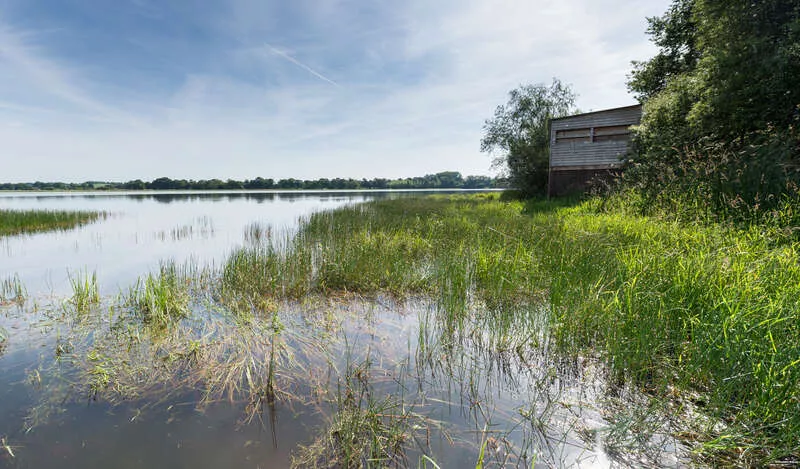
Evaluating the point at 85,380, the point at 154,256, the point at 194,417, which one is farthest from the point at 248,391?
the point at 154,256

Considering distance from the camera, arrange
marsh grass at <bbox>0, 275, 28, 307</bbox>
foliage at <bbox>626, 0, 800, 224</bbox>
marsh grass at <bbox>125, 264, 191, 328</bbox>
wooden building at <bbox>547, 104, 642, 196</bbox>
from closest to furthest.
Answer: marsh grass at <bbox>125, 264, 191, 328</bbox> → marsh grass at <bbox>0, 275, 28, 307</bbox> → foliage at <bbox>626, 0, 800, 224</bbox> → wooden building at <bbox>547, 104, 642, 196</bbox>

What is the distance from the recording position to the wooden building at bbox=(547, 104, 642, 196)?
52.4 ft

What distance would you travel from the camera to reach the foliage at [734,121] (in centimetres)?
689

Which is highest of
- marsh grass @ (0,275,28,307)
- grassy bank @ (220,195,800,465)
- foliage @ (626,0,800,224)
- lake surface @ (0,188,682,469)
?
foliage @ (626,0,800,224)

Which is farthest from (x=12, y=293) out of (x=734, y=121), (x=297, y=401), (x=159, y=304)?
(x=734, y=121)

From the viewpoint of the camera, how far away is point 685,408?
→ 8.46ft

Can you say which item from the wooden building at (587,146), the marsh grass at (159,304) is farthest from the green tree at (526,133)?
the marsh grass at (159,304)

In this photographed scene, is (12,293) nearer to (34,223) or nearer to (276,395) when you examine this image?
(276,395)

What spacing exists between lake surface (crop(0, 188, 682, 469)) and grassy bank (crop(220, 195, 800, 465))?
40 cm

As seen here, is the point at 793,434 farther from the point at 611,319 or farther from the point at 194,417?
the point at 194,417

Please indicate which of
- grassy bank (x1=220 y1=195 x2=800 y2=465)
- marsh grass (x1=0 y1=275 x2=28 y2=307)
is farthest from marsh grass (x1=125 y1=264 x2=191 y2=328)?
marsh grass (x1=0 y1=275 x2=28 y2=307)

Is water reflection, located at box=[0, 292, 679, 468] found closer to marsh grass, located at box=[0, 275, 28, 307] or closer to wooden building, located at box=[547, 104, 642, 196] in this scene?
marsh grass, located at box=[0, 275, 28, 307]

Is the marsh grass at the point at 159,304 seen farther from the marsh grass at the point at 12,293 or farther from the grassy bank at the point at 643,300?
the marsh grass at the point at 12,293

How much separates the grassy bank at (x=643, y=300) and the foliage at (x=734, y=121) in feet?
5.33
